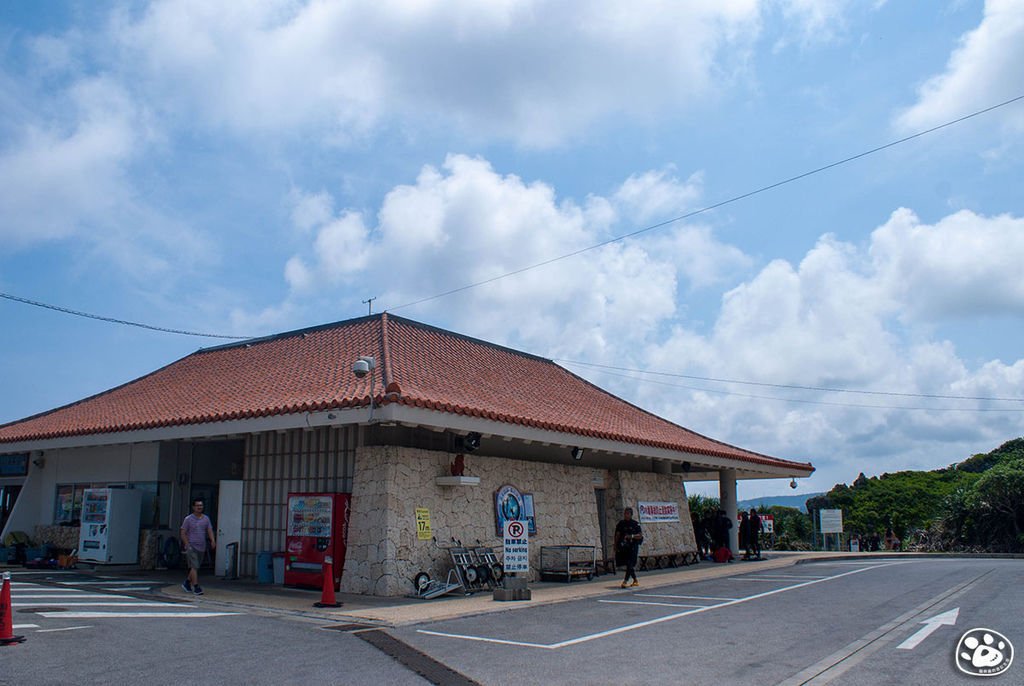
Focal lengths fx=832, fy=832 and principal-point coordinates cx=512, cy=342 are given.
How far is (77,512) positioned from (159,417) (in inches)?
222

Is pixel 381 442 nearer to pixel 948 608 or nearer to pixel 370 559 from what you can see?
pixel 370 559

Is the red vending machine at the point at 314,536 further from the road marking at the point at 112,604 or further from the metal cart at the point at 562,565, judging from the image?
the metal cart at the point at 562,565

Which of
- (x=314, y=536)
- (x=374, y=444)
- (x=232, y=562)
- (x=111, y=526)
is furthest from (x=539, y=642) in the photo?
(x=111, y=526)

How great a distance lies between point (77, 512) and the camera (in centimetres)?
2138

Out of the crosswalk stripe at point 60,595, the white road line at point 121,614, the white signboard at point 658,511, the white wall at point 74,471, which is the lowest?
the white road line at point 121,614

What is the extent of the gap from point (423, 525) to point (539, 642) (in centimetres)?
604

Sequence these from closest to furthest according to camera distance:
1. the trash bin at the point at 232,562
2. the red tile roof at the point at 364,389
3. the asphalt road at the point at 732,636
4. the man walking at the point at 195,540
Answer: the asphalt road at the point at 732,636, the man walking at the point at 195,540, the red tile roof at the point at 364,389, the trash bin at the point at 232,562

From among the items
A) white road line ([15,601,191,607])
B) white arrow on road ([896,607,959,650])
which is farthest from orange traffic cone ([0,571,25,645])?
white arrow on road ([896,607,959,650])

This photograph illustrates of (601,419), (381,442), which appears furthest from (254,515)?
(601,419)

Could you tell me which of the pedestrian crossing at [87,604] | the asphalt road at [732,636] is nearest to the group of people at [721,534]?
the asphalt road at [732,636]

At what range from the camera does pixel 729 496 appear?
27.5 metres

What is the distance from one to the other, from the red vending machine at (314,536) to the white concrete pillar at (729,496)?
52.4 ft

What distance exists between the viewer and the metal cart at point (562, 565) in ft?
59.4

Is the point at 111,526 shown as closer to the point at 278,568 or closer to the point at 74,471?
the point at 74,471
